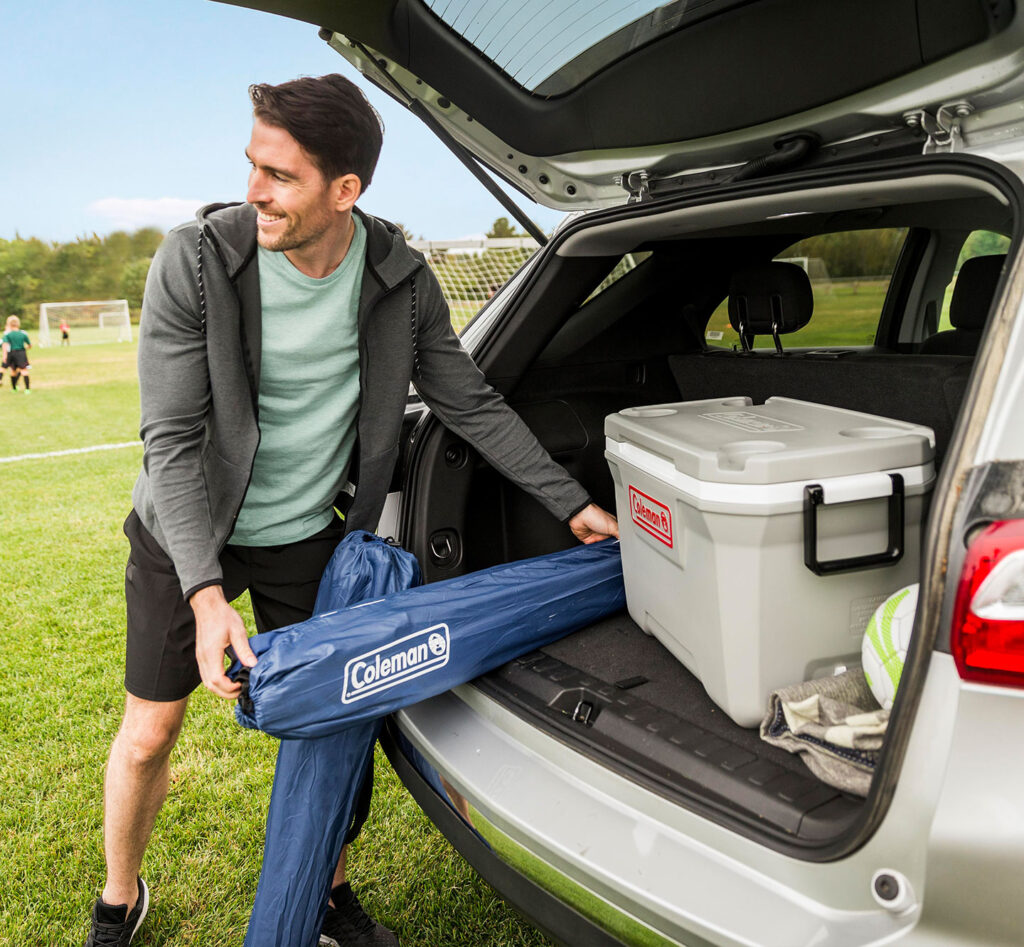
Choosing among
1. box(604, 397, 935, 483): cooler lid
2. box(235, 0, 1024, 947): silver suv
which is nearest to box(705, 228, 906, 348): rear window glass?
box(235, 0, 1024, 947): silver suv

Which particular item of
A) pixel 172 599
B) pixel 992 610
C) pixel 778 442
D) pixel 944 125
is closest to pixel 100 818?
pixel 172 599

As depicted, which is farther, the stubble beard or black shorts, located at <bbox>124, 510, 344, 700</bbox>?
black shorts, located at <bbox>124, 510, 344, 700</bbox>

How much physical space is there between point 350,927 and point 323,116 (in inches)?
67.1

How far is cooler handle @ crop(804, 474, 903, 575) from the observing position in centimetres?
133

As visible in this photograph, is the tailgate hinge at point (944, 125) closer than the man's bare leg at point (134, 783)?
Yes

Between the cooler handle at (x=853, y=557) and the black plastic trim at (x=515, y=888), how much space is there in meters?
0.62

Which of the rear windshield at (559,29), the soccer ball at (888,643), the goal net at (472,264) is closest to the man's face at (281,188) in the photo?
the rear windshield at (559,29)

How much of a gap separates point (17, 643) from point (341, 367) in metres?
2.65

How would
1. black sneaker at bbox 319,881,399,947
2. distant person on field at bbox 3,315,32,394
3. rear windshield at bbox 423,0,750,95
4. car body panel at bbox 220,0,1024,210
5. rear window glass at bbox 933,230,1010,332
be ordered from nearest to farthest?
car body panel at bbox 220,0,1024,210
rear windshield at bbox 423,0,750,95
black sneaker at bbox 319,881,399,947
rear window glass at bbox 933,230,1010,332
distant person on field at bbox 3,315,32,394

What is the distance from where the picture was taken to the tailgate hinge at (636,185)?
2036 mm

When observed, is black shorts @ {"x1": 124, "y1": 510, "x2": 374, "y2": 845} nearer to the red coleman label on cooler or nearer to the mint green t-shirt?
the mint green t-shirt

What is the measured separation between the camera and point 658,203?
→ 1.79 meters

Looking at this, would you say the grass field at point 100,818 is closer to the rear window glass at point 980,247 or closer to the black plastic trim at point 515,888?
the black plastic trim at point 515,888

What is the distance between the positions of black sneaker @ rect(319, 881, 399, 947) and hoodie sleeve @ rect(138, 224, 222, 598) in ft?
2.79
